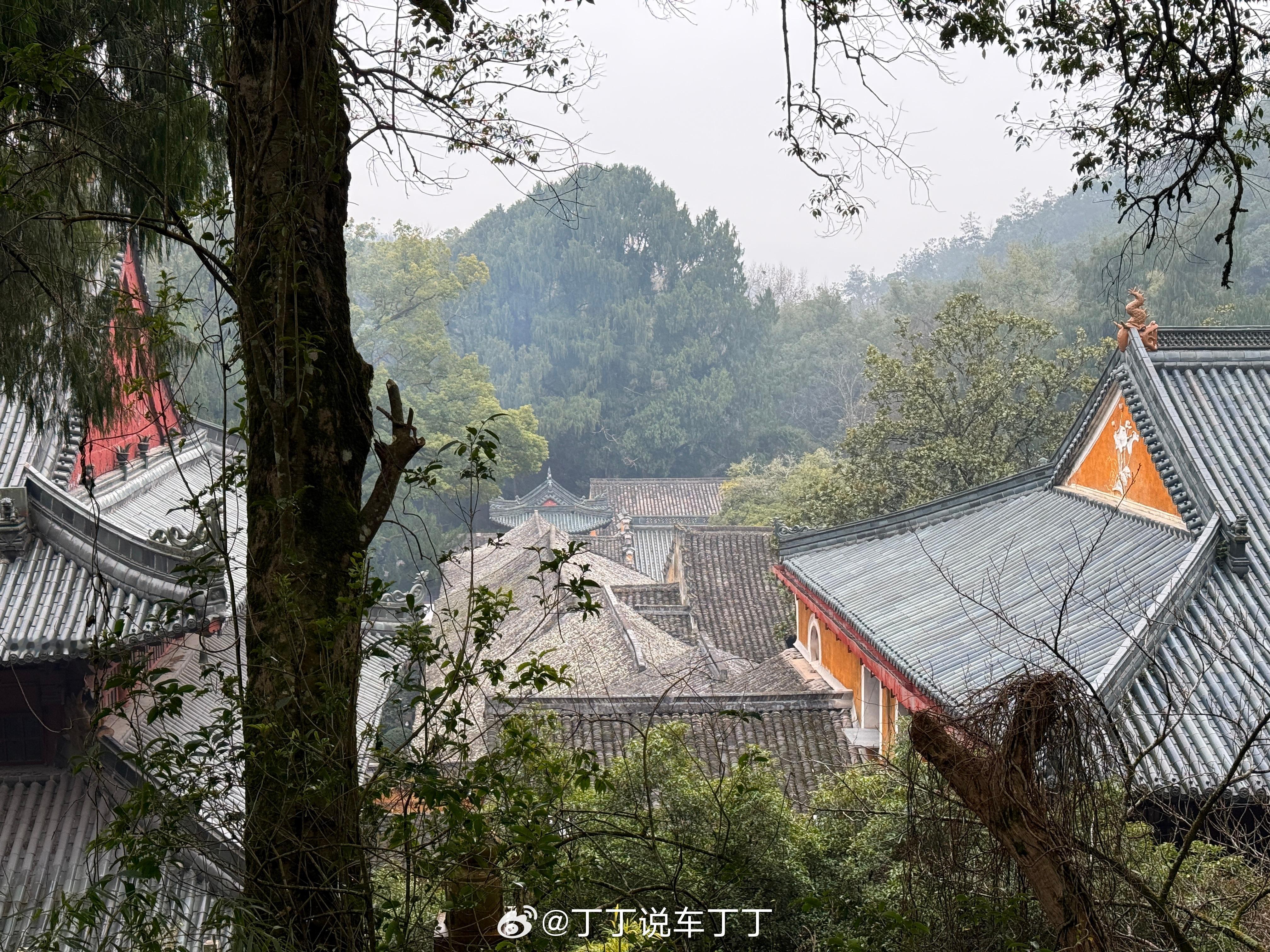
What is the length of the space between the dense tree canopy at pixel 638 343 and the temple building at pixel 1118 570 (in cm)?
3213

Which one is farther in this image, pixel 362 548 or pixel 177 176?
pixel 177 176

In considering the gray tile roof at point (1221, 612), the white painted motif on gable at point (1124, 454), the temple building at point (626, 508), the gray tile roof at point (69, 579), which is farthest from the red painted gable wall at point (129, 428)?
the temple building at point (626, 508)

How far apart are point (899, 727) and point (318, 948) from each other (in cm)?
600

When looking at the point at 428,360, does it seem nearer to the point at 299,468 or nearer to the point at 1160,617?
the point at 1160,617

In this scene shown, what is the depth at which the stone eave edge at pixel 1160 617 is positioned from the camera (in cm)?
622

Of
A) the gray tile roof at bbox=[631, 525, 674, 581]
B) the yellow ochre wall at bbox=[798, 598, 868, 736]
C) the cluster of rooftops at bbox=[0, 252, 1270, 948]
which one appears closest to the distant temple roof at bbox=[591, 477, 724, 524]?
the gray tile roof at bbox=[631, 525, 674, 581]

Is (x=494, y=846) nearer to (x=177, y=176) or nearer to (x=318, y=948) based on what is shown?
(x=318, y=948)

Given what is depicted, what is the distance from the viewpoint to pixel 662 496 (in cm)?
3909

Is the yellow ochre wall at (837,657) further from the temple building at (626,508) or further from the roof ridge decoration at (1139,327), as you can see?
the temple building at (626,508)

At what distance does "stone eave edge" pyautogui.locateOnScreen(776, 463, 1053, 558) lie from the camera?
463 inches

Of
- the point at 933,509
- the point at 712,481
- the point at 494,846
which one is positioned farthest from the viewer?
the point at 712,481

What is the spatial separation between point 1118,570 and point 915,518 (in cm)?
442

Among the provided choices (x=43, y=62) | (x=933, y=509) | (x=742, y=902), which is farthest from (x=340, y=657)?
(x=933, y=509)

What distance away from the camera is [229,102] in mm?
2518
